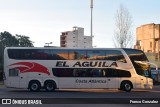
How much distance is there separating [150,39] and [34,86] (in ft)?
150

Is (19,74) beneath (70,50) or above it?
beneath

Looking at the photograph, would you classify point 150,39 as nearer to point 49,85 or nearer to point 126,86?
point 126,86

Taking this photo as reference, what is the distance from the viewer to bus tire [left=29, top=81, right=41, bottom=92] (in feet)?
107

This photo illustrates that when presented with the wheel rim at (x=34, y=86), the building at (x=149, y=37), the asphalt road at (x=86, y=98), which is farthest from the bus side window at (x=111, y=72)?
the building at (x=149, y=37)

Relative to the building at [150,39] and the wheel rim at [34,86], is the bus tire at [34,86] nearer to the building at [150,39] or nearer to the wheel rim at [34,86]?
the wheel rim at [34,86]

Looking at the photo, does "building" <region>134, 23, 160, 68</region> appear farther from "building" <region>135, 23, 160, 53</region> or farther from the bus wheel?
the bus wheel

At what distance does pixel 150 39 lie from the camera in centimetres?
7450

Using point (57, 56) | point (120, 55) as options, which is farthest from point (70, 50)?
point (120, 55)

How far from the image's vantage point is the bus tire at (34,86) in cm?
3262

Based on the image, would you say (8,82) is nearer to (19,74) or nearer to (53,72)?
(19,74)

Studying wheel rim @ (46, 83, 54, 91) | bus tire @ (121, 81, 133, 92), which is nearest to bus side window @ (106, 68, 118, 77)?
bus tire @ (121, 81, 133, 92)

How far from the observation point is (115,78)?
108 feet

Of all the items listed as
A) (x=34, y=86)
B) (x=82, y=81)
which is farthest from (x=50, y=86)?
(x=82, y=81)

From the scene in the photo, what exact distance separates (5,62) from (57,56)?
4.44 meters
